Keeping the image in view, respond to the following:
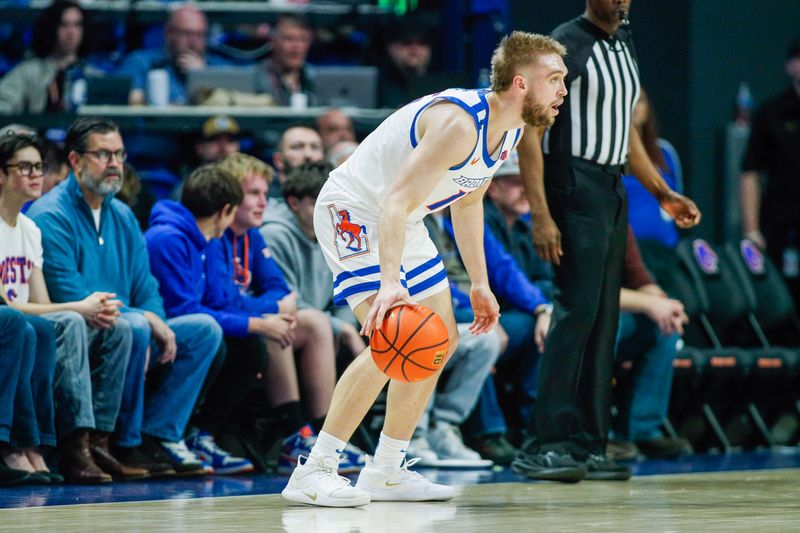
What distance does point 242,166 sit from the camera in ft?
18.9

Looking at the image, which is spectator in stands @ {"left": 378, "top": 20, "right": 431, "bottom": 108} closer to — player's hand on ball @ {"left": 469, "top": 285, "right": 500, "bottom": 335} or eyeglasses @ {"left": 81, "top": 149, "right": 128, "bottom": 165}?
eyeglasses @ {"left": 81, "top": 149, "right": 128, "bottom": 165}

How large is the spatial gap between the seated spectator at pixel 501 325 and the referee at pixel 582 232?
3.52ft

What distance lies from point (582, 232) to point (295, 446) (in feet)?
5.08

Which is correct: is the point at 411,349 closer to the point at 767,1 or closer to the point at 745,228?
the point at 745,228

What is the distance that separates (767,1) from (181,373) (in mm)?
5840

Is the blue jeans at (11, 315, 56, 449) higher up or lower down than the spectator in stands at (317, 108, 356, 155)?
lower down

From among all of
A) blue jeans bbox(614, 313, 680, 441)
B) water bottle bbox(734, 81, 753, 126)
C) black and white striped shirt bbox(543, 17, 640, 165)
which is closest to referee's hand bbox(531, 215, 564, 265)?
black and white striped shirt bbox(543, 17, 640, 165)

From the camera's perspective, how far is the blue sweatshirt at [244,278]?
557cm

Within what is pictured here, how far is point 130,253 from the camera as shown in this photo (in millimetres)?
5320

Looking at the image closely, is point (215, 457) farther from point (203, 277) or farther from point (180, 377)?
point (203, 277)

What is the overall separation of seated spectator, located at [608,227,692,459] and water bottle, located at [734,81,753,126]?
2947 mm

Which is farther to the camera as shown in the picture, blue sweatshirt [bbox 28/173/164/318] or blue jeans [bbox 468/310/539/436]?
blue jeans [bbox 468/310/539/436]

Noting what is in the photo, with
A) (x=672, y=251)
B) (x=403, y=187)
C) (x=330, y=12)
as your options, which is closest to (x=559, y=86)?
(x=403, y=187)

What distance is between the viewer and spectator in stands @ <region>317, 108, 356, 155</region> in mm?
7316
